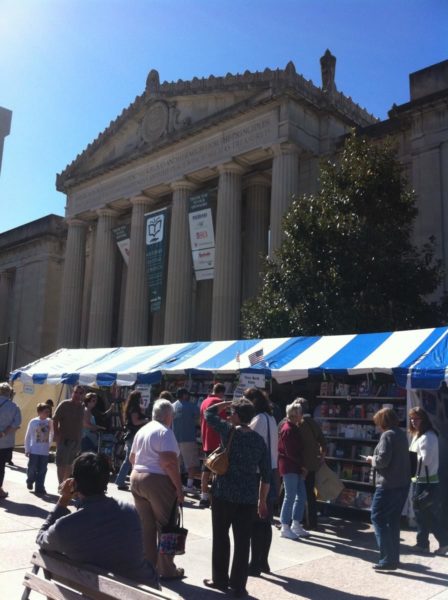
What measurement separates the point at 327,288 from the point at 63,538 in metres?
11.6

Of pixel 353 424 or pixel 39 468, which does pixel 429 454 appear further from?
pixel 39 468

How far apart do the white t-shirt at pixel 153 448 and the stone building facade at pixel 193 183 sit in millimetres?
15317

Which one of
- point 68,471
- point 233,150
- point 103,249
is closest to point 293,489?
point 68,471

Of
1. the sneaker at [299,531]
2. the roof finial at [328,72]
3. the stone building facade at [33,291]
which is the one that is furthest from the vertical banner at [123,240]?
the sneaker at [299,531]

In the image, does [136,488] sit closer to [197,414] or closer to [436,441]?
[436,441]

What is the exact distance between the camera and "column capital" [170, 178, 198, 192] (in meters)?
25.5

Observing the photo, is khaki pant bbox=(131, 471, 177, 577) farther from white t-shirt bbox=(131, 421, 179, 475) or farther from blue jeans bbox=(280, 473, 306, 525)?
blue jeans bbox=(280, 473, 306, 525)

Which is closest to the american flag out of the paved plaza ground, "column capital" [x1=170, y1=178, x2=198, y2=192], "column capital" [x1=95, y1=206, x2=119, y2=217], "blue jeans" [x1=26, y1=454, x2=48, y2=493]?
the paved plaza ground

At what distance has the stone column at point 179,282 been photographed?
952 inches

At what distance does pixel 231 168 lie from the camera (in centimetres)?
2361

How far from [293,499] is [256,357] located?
131 inches

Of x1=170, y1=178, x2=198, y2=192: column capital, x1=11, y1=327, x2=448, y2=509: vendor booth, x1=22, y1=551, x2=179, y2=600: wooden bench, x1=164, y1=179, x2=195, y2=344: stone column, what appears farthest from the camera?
x1=170, y1=178, x2=198, y2=192: column capital

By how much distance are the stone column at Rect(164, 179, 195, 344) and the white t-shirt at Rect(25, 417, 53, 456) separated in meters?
13.7

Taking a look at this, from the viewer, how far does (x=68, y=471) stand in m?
9.57
